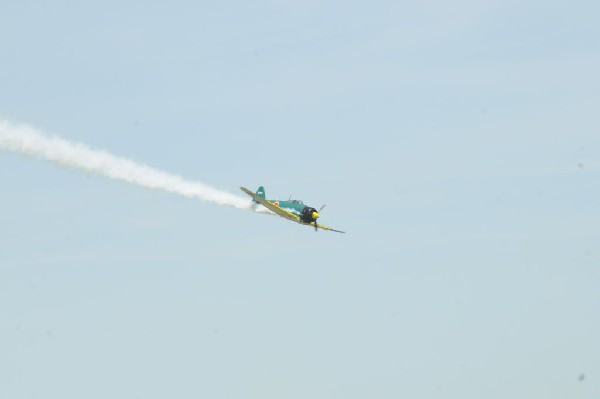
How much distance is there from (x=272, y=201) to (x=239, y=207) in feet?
15.5

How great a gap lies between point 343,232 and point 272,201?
11.9 metres

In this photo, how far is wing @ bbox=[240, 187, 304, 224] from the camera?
132550 mm

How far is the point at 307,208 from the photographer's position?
442 ft

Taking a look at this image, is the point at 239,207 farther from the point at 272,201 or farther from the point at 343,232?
the point at 343,232

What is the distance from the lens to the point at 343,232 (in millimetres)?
133125

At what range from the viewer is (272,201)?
14100 cm

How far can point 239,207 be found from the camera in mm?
138250

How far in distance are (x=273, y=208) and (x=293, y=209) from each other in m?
2.49

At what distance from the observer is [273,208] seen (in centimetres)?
13738

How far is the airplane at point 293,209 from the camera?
13412 centimetres

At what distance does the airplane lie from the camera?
134 m

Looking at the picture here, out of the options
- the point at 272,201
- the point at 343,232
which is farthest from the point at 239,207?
the point at 343,232

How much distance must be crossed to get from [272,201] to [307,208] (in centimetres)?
763

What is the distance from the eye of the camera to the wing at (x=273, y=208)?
13255 centimetres
